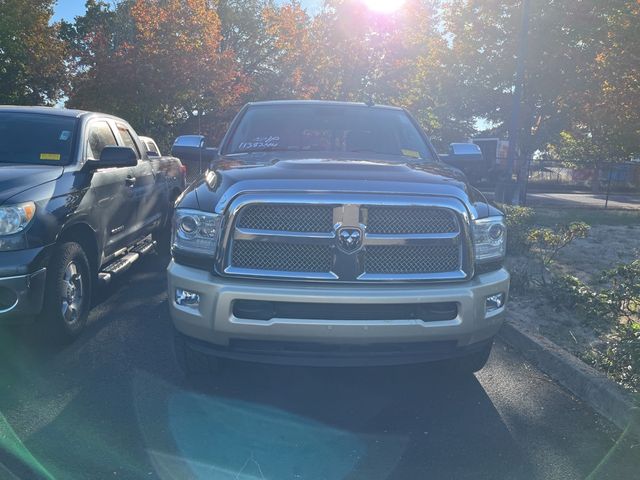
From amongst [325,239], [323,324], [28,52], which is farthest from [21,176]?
[28,52]

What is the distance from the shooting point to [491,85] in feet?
85.3

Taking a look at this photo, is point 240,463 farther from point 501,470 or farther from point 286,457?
point 501,470

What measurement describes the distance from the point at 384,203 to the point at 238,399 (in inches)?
63.7

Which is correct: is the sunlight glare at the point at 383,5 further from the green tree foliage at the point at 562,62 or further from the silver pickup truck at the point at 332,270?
the silver pickup truck at the point at 332,270

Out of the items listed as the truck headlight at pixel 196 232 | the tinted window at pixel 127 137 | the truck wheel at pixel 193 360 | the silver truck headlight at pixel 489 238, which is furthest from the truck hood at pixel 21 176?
the silver truck headlight at pixel 489 238

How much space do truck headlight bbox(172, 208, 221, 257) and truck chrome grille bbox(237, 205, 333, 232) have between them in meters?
0.19

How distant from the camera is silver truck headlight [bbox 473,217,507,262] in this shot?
3.75 metres

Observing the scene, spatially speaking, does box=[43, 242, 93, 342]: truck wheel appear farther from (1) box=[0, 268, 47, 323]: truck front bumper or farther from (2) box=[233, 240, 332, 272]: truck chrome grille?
(2) box=[233, 240, 332, 272]: truck chrome grille

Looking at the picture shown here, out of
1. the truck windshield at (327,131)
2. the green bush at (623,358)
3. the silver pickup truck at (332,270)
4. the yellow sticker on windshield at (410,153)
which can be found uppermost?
the truck windshield at (327,131)

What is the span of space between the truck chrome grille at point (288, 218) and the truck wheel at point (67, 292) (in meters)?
1.75

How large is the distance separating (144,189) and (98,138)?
1.12 m

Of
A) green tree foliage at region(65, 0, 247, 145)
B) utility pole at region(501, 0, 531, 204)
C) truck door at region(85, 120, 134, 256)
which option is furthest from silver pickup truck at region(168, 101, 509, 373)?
green tree foliage at region(65, 0, 247, 145)

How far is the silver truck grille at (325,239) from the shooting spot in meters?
3.48

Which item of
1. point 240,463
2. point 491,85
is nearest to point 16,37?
point 491,85
